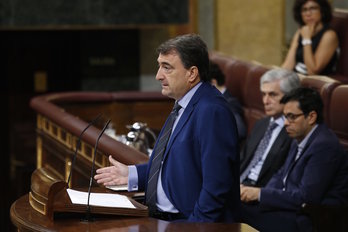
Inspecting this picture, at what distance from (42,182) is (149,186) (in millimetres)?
420

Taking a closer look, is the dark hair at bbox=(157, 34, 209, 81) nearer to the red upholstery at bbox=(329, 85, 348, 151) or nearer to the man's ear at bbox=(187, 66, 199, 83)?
the man's ear at bbox=(187, 66, 199, 83)

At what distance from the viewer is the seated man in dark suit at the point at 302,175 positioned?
13.5 ft

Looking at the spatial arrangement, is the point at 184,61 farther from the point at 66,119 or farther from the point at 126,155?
the point at 66,119

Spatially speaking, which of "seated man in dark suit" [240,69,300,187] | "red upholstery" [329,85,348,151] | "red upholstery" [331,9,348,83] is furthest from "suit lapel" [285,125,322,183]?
"red upholstery" [331,9,348,83]

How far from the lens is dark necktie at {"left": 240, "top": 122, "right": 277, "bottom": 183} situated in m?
5.07

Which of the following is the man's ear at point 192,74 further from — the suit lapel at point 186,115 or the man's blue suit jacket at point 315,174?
the man's blue suit jacket at point 315,174

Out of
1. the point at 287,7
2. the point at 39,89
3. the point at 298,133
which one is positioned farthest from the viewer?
the point at 39,89

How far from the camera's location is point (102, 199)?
10.4 feet

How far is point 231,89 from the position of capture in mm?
6418

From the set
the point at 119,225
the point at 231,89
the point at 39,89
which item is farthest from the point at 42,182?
the point at 39,89

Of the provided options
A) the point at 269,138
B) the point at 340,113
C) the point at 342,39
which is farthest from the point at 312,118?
the point at 342,39

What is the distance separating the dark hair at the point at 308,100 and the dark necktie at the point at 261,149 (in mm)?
664

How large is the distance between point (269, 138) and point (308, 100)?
2.51 ft

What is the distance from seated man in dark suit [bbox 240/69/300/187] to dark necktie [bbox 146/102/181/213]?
5.13 feet
